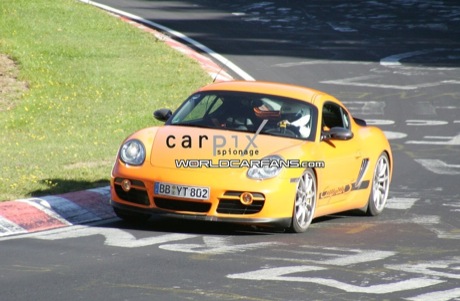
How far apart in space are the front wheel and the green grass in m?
2.70

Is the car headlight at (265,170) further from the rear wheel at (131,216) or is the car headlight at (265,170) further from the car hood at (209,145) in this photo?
the rear wheel at (131,216)

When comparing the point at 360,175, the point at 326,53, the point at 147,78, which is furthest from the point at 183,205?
the point at 326,53

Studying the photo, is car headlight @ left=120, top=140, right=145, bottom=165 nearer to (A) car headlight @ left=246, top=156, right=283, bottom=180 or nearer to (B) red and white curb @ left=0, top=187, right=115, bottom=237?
(B) red and white curb @ left=0, top=187, right=115, bottom=237

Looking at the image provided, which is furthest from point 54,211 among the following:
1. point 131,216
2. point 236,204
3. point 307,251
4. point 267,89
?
point 307,251

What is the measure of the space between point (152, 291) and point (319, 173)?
12.0ft

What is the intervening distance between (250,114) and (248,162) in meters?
1.06

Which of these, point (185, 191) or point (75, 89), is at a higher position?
point (185, 191)

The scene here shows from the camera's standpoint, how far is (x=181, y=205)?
1099cm

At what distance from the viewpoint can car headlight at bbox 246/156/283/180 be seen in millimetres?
11023

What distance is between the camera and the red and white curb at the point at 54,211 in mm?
11070

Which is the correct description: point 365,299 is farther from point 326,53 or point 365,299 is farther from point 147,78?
point 326,53

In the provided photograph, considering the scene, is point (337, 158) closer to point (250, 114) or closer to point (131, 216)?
point (250, 114)

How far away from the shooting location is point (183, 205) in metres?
11.0

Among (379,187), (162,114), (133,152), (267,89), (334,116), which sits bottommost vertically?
(379,187)
